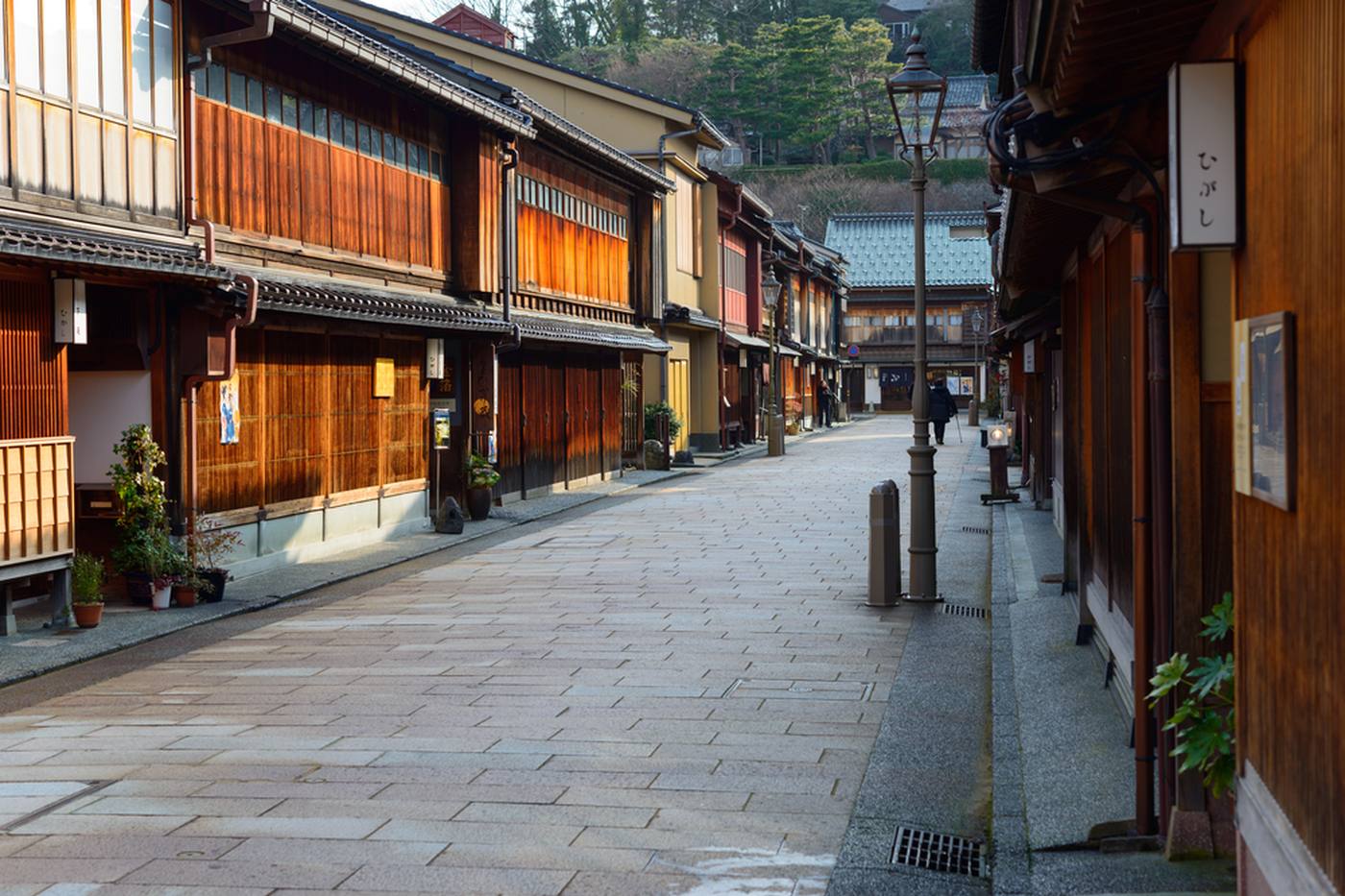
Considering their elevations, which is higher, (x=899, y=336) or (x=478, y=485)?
(x=899, y=336)

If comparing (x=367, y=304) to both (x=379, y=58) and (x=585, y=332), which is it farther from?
(x=585, y=332)

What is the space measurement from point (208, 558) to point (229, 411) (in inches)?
76.8

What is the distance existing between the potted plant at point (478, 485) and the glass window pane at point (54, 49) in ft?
37.2

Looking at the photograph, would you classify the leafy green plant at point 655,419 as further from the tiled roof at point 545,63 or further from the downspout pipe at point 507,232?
the downspout pipe at point 507,232

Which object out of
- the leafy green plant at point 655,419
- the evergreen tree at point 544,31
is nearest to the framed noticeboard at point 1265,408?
the leafy green plant at point 655,419

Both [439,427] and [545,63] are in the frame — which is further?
[545,63]

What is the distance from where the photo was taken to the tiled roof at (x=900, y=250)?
3297 inches

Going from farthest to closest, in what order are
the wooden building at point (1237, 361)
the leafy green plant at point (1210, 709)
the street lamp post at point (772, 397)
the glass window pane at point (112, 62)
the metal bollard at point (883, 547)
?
the street lamp post at point (772, 397)
the metal bollard at point (883, 547)
the glass window pane at point (112, 62)
the leafy green plant at point (1210, 709)
the wooden building at point (1237, 361)

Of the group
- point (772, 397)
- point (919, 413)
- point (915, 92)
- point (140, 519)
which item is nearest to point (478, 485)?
point (140, 519)

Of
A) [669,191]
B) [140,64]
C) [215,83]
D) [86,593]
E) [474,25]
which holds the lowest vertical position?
[86,593]

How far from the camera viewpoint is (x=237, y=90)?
1738 centimetres

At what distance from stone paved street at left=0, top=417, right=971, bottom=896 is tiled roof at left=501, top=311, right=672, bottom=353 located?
10848 mm

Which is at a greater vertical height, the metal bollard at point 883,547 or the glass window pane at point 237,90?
the glass window pane at point 237,90

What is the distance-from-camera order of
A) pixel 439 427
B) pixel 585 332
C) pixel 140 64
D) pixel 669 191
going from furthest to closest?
pixel 669 191 < pixel 585 332 < pixel 439 427 < pixel 140 64
